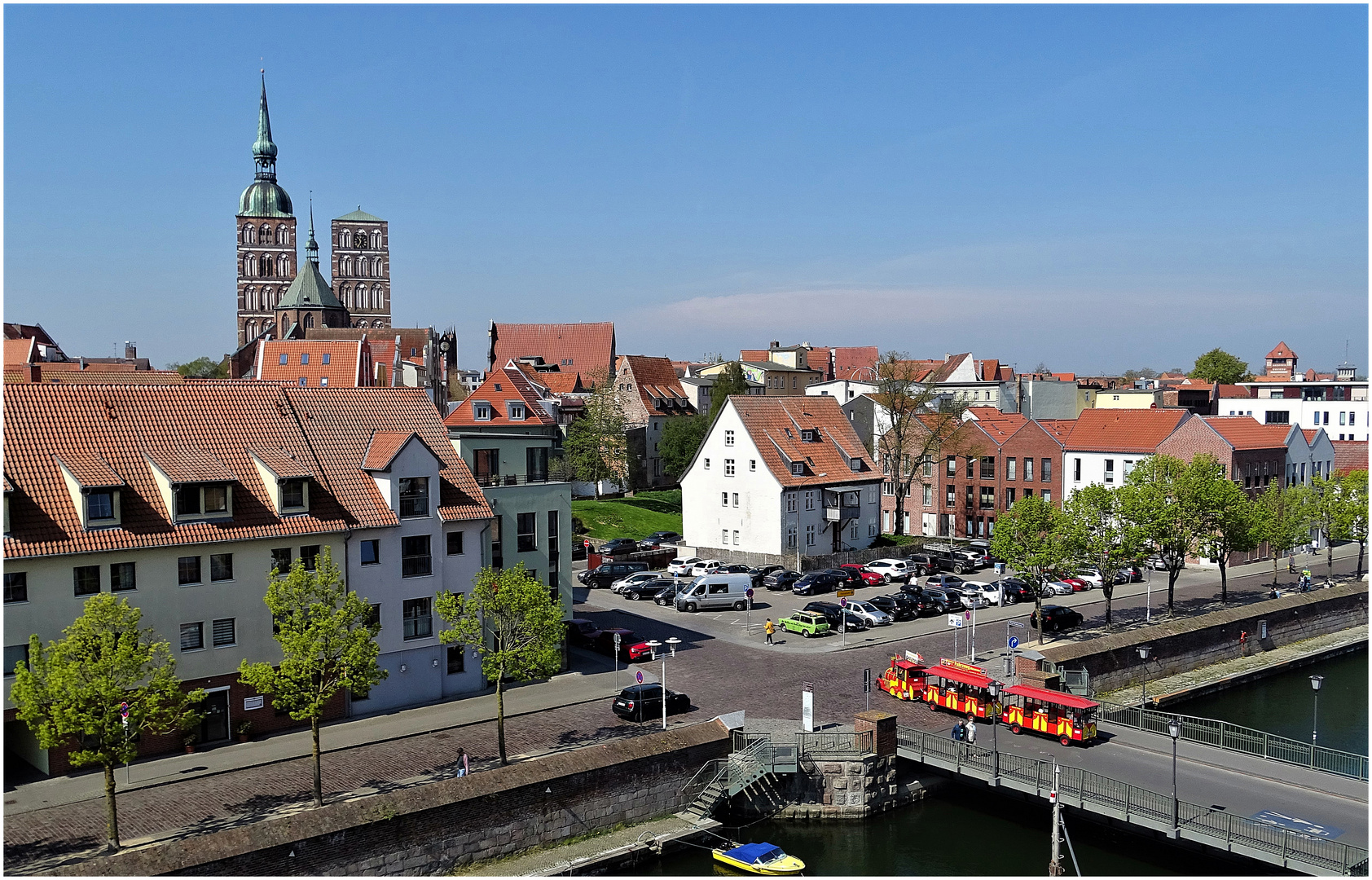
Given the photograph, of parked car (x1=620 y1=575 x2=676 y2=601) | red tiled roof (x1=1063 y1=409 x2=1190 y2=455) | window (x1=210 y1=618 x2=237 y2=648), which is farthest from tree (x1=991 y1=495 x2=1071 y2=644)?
window (x1=210 y1=618 x2=237 y2=648)

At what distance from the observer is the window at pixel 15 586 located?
2873 centimetres

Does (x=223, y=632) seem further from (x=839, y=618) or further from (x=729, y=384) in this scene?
(x=729, y=384)

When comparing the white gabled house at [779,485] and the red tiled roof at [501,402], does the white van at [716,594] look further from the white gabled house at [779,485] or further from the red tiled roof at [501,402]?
the red tiled roof at [501,402]

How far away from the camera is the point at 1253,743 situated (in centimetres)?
3384

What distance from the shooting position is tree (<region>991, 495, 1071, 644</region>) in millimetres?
46688

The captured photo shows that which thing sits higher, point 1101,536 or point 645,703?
point 1101,536

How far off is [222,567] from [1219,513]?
44.4 m

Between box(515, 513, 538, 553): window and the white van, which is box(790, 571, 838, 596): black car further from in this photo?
box(515, 513, 538, 553): window

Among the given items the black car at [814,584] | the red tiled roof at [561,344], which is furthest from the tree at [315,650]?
the red tiled roof at [561,344]

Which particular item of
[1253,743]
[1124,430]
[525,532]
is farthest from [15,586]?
[1124,430]

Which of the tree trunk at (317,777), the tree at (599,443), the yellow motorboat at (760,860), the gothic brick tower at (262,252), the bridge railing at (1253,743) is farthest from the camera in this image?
the gothic brick tower at (262,252)

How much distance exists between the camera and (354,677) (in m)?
28.2

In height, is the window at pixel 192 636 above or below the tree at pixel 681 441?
below

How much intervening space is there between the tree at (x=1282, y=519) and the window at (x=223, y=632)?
153ft
